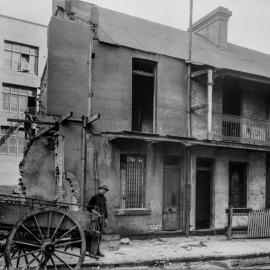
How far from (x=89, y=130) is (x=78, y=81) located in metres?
1.65

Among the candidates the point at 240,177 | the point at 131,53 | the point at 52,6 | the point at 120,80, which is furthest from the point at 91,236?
the point at 52,6

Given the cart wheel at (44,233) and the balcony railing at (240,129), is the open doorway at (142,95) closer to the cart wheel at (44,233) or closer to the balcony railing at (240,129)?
the balcony railing at (240,129)

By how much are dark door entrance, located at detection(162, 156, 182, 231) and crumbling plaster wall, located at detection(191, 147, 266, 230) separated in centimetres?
55

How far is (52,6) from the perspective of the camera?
1530cm

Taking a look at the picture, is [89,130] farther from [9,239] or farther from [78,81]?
[9,239]

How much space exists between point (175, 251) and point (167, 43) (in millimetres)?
8378

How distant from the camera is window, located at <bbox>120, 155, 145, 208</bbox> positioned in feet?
41.9

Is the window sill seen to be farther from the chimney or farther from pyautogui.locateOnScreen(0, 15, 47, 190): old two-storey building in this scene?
pyautogui.locateOnScreen(0, 15, 47, 190): old two-storey building

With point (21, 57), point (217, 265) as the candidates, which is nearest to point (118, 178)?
point (217, 265)

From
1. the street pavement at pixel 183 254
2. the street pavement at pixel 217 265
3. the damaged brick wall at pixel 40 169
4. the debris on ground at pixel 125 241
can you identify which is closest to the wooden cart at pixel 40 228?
the street pavement at pixel 183 254

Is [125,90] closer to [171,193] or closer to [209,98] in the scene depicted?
[209,98]

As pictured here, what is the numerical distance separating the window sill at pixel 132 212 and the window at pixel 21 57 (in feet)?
64.4

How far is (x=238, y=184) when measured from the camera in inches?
606

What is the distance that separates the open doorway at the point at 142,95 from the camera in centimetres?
1376
